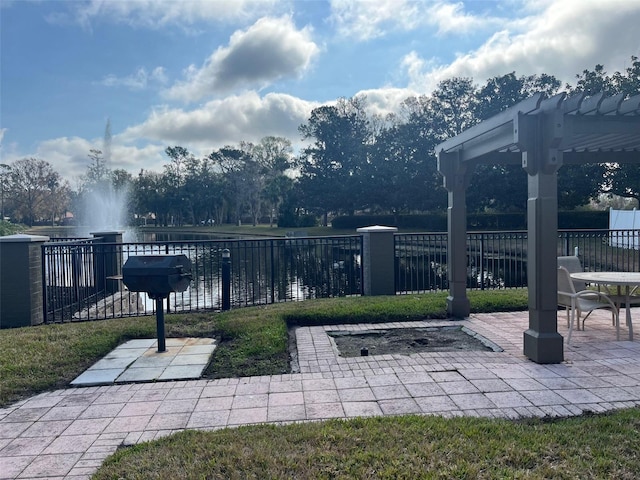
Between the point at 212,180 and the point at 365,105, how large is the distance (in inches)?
889

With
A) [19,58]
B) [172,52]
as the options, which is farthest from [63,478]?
[19,58]

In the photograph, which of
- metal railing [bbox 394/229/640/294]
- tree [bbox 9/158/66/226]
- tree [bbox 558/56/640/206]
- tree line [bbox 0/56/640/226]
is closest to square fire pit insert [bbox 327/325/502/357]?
metal railing [bbox 394/229/640/294]

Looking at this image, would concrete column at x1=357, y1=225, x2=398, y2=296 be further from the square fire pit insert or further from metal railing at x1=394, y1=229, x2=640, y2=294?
the square fire pit insert

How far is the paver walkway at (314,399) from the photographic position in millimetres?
2803

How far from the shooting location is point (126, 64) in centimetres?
1029

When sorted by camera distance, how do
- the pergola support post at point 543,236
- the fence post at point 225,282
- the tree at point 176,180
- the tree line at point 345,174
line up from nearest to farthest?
the pergola support post at point 543,236 → the fence post at point 225,282 → the tree line at point 345,174 → the tree at point 176,180

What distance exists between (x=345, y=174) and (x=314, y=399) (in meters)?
37.9

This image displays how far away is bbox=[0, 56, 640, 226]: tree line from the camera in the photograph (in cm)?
2924

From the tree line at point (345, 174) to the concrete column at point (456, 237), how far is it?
1183 centimetres

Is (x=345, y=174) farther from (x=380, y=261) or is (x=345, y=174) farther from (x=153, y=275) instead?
(x=153, y=275)

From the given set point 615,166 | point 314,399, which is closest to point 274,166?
point 615,166

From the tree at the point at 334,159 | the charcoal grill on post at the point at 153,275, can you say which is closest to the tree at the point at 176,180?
the tree at the point at 334,159

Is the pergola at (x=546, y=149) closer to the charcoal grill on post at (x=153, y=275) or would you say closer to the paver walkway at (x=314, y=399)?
the paver walkway at (x=314, y=399)

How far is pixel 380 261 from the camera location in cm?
782
